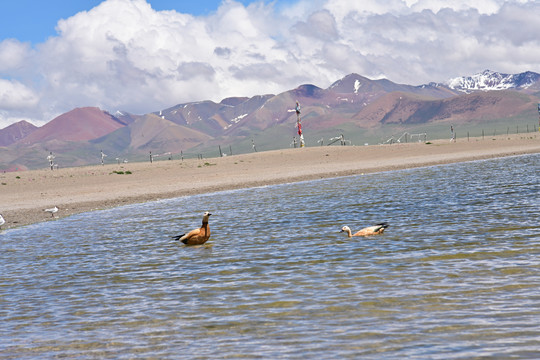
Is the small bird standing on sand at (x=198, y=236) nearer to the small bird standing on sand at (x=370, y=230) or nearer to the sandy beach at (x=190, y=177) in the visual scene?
the small bird standing on sand at (x=370, y=230)

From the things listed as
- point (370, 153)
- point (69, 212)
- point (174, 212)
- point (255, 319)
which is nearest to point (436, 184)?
point (174, 212)

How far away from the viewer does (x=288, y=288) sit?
12.5 m

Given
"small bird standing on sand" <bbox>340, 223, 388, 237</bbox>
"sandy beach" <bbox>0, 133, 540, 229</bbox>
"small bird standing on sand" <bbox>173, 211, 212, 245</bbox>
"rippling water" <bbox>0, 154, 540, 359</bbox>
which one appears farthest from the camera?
"sandy beach" <bbox>0, 133, 540, 229</bbox>

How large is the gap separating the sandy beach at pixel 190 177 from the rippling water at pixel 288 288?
42.7ft

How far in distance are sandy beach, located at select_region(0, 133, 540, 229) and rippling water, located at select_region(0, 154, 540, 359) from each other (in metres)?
13.0

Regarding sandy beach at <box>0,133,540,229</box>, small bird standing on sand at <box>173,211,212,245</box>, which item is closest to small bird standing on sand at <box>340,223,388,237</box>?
small bird standing on sand at <box>173,211,212,245</box>

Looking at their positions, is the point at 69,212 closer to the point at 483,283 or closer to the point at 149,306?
the point at 149,306

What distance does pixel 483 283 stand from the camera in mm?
11547

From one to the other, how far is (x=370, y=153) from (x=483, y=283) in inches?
2639

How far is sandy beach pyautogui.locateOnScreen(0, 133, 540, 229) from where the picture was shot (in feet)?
127

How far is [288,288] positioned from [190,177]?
43.4 m

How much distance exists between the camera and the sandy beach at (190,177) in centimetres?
3858

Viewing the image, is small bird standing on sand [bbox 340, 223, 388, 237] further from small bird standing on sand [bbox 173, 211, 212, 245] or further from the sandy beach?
the sandy beach

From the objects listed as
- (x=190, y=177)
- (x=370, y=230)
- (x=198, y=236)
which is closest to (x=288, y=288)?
(x=370, y=230)
